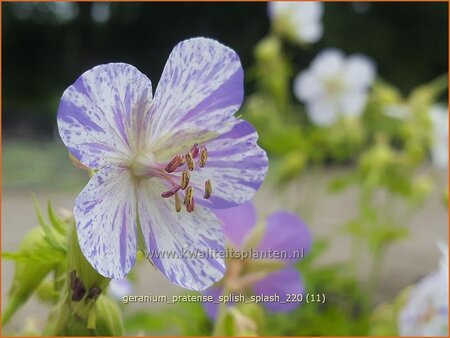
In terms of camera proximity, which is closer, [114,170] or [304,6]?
[114,170]

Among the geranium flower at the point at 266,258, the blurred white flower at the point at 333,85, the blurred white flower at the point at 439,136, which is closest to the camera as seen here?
the geranium flower at the point at 266,258

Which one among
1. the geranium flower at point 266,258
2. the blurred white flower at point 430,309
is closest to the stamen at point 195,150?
the geranium flower at point 266,258

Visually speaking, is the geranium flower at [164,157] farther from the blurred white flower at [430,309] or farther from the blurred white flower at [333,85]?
the blurred white flower at [333,85]

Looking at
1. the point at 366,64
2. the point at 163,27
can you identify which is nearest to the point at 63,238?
the point at 366,64

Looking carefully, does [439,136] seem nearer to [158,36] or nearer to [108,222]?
[108,222]

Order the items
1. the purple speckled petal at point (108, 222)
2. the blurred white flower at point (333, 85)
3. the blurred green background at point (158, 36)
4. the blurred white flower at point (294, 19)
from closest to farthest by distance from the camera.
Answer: the purple speckled petal at point (108, 222) < the blurred white flower at point (294, 19) < the blurred white flower at point (333, 85) < the blurred green background at point (158, 36)

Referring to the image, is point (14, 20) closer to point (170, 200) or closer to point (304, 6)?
point (304, 6)

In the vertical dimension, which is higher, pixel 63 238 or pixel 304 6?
pixel 63 238
